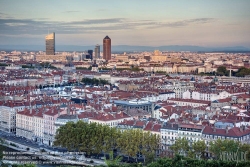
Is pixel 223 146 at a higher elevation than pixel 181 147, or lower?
higher

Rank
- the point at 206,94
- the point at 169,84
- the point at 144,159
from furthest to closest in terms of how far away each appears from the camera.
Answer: the point at 169,84
the point at 206,94
the point at 144,159

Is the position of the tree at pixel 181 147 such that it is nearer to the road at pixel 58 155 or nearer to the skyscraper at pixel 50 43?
the road at pixel 58 155

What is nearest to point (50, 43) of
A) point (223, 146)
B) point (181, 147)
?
point (181, 147)

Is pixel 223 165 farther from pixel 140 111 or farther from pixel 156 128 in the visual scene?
pixel 140 111

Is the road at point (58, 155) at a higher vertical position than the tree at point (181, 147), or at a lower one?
lower

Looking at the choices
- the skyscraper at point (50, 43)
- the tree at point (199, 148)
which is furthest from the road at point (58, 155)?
the skyscraper at point (50, 43)

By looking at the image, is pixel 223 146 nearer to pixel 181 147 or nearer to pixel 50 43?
pixel 181 147

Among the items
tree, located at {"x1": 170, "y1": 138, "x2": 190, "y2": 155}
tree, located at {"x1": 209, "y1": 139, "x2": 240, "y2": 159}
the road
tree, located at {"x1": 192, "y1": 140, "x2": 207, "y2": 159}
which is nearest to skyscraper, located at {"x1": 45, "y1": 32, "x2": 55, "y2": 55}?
the road

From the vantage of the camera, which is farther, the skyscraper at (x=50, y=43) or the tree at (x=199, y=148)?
the skyscraper at (x=50, y=43)

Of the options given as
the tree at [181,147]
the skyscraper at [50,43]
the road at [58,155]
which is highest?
the skyscraper at [50,43]

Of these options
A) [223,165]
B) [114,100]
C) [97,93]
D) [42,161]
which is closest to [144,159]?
[42,161]

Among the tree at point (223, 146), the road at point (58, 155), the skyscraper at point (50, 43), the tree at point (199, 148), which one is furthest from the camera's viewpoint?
the skyscraper at point (50, 43)
